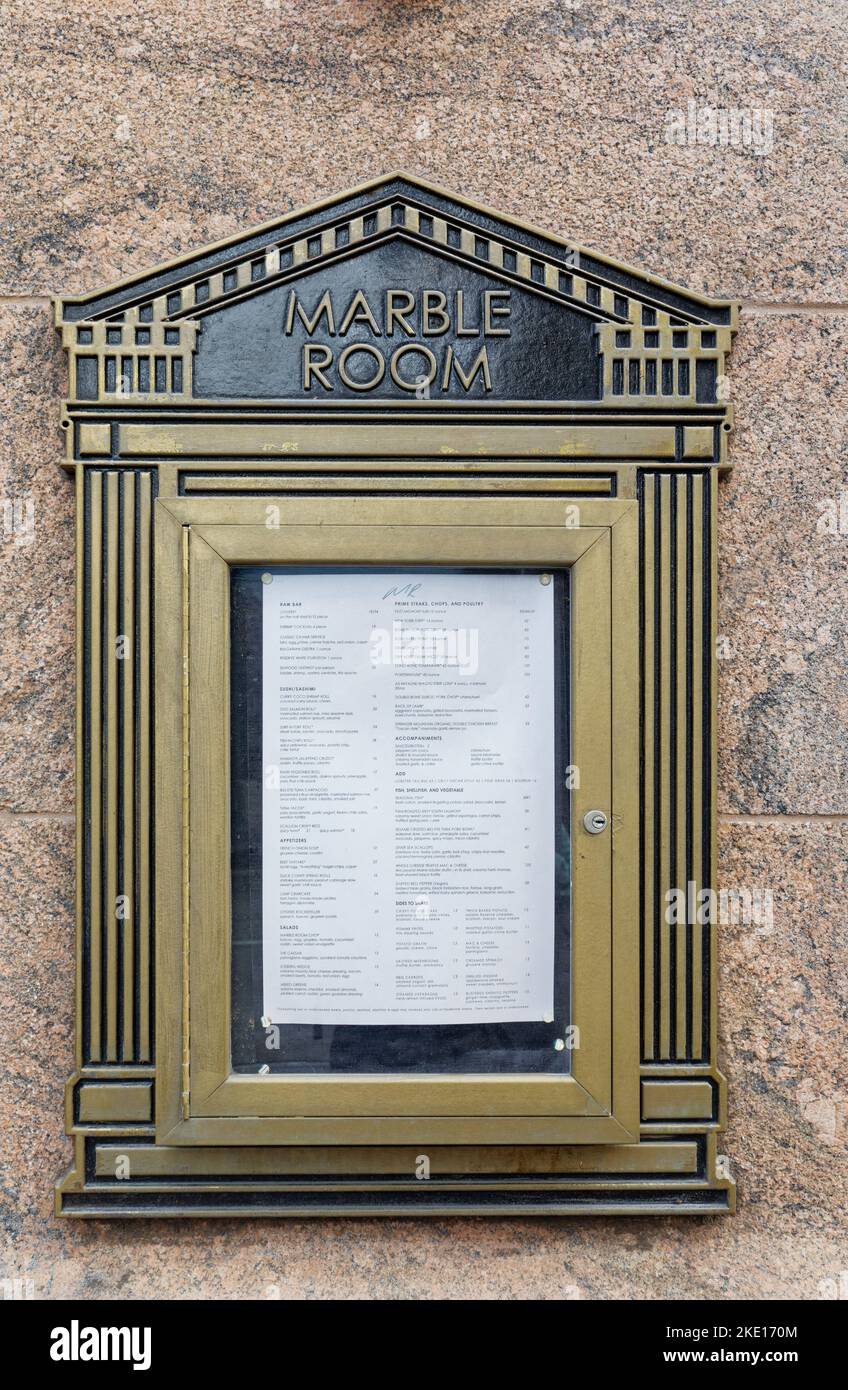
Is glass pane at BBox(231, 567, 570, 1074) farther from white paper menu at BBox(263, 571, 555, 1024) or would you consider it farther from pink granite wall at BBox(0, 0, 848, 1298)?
pink granite wall at BBox(0, 0, 848, 1298)

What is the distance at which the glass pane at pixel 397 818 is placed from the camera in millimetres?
1841

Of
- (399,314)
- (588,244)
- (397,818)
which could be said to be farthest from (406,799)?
(588,244)

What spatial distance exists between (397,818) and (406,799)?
47 mm

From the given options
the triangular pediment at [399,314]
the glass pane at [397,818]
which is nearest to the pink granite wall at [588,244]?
the triangular pediment at [399,314]

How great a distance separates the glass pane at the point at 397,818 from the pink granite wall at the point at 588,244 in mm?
453

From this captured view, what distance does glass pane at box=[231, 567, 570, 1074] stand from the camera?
1841mm

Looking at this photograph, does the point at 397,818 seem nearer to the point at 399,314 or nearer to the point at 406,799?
the point at 406,799

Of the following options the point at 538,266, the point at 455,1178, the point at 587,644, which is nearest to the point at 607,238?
the point at 538,266

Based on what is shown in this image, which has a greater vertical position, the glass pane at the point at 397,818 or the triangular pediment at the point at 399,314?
the triangular pediment at the point at 399,314

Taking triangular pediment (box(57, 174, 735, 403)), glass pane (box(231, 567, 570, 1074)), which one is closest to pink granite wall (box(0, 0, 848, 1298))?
triangular pediment (box(57, 174, 735, 403))

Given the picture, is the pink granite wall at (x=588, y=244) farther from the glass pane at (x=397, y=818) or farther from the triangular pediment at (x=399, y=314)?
the glass pane at (x=397, y=818)

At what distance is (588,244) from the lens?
1.97m

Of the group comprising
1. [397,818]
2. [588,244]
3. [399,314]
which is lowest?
[397,818]

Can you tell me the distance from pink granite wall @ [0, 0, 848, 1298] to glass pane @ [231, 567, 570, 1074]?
1.49 feet
